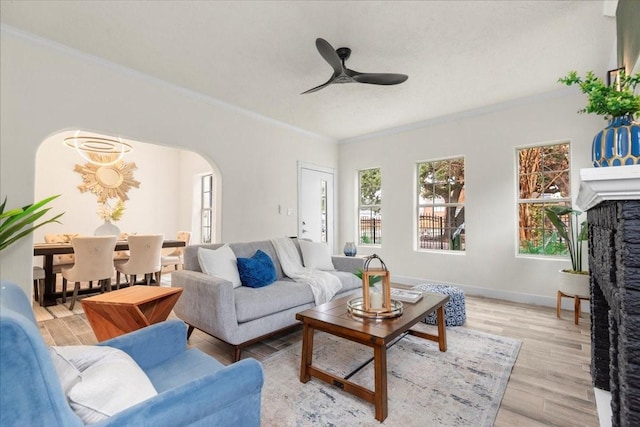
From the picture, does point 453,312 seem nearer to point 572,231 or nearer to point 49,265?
point 572,231

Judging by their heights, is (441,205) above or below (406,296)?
above

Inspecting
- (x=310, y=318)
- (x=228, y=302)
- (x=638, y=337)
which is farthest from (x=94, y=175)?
(x=638, y=337)

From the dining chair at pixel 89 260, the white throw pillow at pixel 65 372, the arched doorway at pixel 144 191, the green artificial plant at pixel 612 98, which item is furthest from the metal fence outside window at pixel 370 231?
the white throw pillow at pixel 65 372

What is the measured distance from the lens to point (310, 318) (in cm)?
204

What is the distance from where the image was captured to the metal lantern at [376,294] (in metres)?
2.04

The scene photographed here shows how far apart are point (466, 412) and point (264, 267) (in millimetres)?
1944

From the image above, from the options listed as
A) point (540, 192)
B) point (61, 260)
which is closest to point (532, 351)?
point (540, 192)

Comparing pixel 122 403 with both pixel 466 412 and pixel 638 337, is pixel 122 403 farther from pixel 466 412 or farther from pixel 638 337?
pixel 466 412

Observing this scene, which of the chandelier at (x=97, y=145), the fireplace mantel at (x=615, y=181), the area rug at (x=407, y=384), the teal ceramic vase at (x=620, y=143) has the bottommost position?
the area rug at (x=407, y=384)

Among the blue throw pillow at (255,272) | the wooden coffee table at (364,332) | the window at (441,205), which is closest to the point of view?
the wooden coffee table at (364,332)

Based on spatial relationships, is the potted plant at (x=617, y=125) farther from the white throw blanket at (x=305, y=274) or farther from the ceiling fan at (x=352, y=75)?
the white throw blanket at (x=305, y=274)

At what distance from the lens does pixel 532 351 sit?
256 cm

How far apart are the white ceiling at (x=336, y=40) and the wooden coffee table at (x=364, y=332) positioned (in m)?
2.30

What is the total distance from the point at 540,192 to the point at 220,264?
415cm
